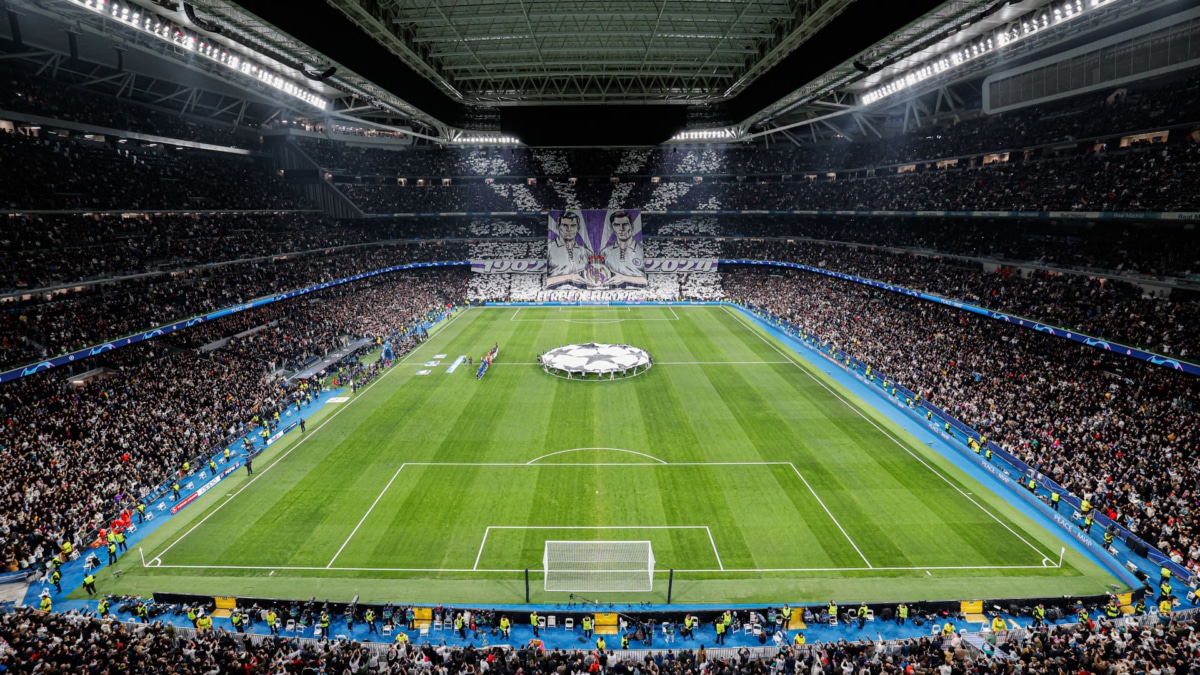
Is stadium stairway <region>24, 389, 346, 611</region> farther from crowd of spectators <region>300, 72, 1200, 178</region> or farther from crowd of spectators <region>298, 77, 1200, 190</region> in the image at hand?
crowd of spectators <region>298, 77, 1200, 190</region>

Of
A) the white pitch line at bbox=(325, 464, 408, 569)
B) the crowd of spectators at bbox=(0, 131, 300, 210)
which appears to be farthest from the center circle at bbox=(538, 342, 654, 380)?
the crowd of spectators at bbox=(0, 131, 300, 210)

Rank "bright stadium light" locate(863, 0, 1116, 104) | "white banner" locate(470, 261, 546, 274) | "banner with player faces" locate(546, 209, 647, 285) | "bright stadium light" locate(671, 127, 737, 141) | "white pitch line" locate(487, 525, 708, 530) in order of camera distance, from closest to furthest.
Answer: "white pitch line" locate(487, 525, 708, 530) → "bright stadium light" locate(863, 0, 1116, 104) → "bright stadium light" locate(671, 127, 737, 141) → "banner with player faces" locate(546, 209, 647, 285) → "white banner" locate(470, 261, 546, 274)

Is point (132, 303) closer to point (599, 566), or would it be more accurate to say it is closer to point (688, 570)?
point (599, 566)

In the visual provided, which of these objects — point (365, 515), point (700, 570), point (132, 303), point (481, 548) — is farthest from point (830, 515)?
point (132, 303)

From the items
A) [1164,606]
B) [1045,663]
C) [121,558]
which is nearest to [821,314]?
[1164,606]

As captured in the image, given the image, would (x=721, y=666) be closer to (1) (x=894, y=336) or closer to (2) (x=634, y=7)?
(2) (x=634, y=7)

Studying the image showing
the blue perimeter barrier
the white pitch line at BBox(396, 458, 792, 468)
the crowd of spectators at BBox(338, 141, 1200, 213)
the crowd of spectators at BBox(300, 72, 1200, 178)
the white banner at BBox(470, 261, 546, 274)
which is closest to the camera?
the blue perimeter barrier

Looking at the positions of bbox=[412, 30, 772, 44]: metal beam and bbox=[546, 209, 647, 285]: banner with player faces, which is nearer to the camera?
bbox=[412, 30, 772, 44]: metal beam
